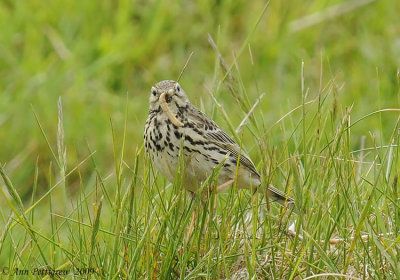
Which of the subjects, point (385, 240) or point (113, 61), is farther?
point (113, 61)

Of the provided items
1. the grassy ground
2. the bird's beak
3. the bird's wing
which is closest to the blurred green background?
the grassy ground

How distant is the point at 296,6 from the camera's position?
8953 mm

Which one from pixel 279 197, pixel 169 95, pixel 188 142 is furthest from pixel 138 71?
pixel 279 197

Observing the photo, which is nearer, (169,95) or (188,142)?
(188,142)

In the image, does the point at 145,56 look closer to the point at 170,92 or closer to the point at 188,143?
the point at 170,92

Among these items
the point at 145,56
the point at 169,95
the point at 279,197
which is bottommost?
the point at 279,197

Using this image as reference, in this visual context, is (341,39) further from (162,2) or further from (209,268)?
(209,268)

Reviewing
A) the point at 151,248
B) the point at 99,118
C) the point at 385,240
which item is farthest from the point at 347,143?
the point at 99,118

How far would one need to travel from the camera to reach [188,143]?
4.61 metres

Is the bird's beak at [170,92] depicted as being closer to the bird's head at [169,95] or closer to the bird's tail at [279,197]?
the bird's head at [169,95]

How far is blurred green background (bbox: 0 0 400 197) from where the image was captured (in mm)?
7734

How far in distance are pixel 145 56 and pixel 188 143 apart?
402 centimetres

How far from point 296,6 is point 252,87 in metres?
1.17

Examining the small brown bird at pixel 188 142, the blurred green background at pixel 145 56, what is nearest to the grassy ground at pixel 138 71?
the blurred green background at pixel 145 56
